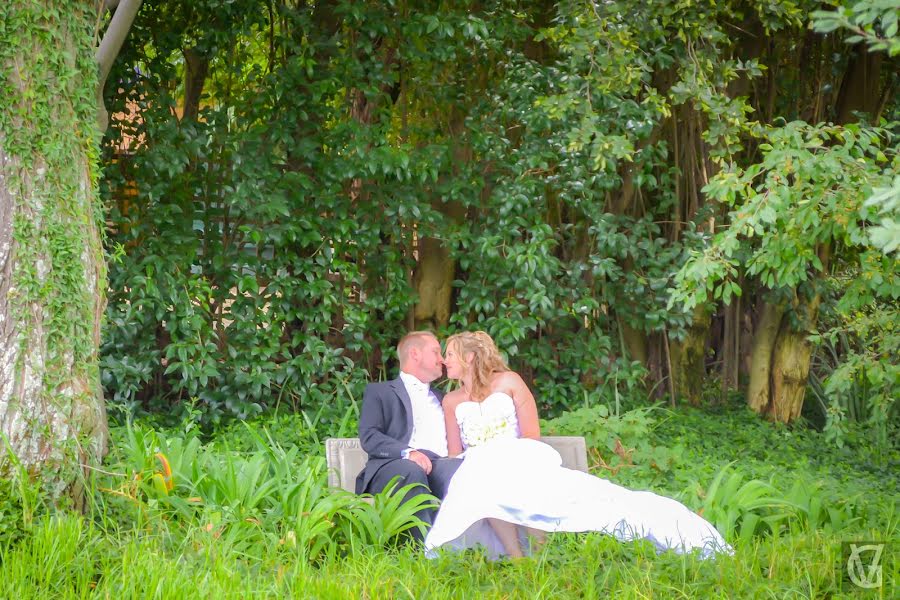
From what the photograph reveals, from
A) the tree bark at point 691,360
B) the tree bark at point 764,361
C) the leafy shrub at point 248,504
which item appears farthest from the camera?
the tree bark at point 764,361

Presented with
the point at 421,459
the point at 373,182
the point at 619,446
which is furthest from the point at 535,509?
the point at 373,182

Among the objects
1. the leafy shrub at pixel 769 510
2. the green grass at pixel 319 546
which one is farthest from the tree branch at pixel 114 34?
the leafy shrub at pixel 769 510

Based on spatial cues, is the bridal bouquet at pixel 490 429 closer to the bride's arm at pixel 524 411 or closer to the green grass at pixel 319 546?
the bride's arm at pixel 524 411

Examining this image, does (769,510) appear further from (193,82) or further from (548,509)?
(193,82)

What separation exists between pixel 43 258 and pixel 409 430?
88.8 inches

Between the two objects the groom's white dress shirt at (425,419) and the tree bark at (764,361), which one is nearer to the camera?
the groom's white dress shirt at (425,419)

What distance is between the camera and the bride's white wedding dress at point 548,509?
4867mm

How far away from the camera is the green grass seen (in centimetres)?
402

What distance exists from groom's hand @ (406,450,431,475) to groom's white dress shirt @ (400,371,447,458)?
23cm

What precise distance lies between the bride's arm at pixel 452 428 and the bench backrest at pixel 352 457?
50cm

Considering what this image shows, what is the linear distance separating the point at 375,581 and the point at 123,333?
4.14 m

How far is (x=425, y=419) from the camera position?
5.96 meters

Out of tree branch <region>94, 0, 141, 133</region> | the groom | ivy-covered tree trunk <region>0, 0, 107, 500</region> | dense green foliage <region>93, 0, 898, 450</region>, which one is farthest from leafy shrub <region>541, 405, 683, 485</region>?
tree branch <region>94, 0, 141, 133</region>

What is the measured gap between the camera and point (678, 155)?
31.0ft
